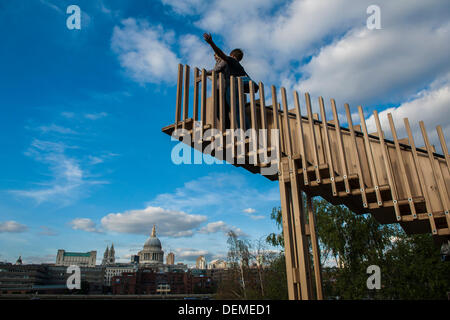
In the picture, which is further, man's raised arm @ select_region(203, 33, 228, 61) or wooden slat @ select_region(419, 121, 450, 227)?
man's raised arm @ select_region(203, 33, 228, 61)

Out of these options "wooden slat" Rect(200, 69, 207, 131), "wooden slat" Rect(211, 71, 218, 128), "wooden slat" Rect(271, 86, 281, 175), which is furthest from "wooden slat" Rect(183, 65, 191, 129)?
"wooden slat" Rect(271, 86, 281, 175)

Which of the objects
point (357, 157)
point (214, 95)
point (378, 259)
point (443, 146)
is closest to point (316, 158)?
point (357, 157)

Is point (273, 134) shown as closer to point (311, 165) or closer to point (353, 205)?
point (311, 165)

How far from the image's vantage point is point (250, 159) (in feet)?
17.3

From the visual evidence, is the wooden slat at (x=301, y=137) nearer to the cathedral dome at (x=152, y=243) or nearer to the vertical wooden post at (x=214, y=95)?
the vertical wooden post at (x=214, y=95)

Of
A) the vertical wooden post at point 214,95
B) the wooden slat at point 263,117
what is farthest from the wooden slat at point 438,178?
the vertical wooden post at point 214,95

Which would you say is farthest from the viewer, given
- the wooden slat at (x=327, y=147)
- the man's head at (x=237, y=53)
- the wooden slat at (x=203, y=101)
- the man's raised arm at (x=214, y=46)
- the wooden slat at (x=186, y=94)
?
the man's head at (x=237, y=53)

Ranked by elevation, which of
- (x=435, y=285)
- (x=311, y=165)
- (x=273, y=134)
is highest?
(x=273, y=134)

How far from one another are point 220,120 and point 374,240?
17.5 metres

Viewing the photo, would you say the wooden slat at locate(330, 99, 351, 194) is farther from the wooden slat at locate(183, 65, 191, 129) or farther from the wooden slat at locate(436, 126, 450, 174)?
the wooden slat at locate(183, 65, 191, 129)

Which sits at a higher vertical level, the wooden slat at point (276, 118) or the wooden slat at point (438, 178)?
the wooden slat at point (276, 118)

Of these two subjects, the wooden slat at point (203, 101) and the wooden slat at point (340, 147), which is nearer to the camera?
the wooden slat at point (340, 147)
